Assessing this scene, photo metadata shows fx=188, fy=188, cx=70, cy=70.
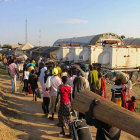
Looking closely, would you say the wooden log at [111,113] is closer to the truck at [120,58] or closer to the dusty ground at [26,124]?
the dusty ground at [26,124]

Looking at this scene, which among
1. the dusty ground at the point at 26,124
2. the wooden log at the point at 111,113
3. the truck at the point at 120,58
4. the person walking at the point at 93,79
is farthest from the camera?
the truck at the point at 120,58

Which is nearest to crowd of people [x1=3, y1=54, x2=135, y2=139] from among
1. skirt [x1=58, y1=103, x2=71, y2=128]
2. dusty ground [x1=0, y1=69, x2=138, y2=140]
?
skirt [x1=58, y1=103, x2=71, y2=128]

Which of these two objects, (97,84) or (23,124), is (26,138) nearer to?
(23,124)

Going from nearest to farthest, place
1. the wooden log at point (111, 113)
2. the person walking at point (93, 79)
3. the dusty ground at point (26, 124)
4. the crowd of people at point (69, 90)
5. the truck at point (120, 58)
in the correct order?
the wooden log at point (111, 113)
the crowd of people at point (69, 90)
the dusty ground at point (26, 124)
the person walking at point (93, 79)
the truck at point (120, 58)

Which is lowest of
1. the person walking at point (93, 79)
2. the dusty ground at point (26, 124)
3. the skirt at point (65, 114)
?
the dusty ground at point (26, 124)

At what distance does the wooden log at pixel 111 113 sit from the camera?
197 centimetres

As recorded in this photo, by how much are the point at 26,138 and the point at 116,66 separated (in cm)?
918

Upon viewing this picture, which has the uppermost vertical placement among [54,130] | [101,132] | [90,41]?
[90,41]

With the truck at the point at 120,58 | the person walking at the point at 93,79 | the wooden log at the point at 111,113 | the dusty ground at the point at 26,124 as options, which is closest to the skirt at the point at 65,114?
the dusty ground at the point at 26,124

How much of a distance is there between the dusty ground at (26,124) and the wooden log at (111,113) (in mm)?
2709

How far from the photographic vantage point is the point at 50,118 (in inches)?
248

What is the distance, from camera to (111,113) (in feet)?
7.14

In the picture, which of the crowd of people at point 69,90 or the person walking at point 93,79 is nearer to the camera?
the crowd of people at point 69,90

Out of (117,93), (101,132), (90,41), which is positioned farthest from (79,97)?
(90,41)
